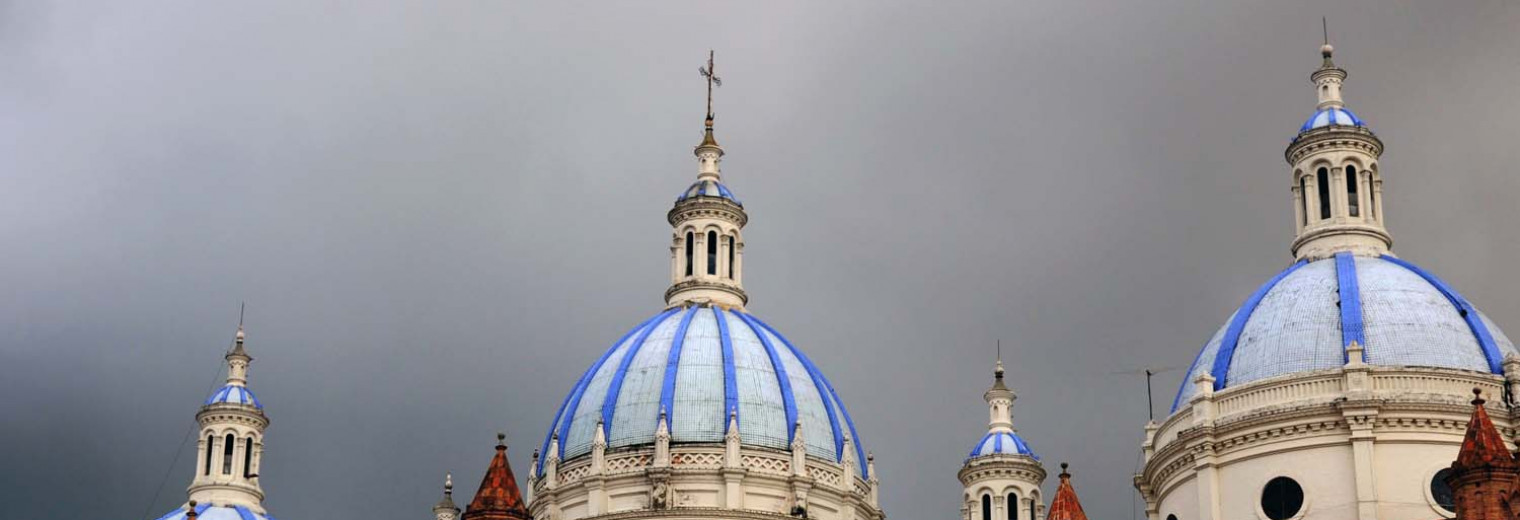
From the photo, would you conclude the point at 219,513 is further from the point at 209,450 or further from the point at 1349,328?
the point at 1349,328

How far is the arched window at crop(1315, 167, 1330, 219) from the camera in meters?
84.8

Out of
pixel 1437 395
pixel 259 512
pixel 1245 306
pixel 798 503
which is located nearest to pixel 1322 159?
pixel 1245 306

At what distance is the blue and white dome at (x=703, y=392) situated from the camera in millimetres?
85312

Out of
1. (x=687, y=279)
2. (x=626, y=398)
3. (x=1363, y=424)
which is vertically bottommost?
(x=1363, y=424)

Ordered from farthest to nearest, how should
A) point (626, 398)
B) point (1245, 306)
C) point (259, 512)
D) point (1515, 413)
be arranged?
point (259, 512) < point (626, 398) < point (1245, 306) < point (1515, 413)

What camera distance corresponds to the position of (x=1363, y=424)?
74000 mm

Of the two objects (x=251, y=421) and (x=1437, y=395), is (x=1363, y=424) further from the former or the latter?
(x=251, y=421)

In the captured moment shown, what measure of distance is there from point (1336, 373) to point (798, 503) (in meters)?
20.3

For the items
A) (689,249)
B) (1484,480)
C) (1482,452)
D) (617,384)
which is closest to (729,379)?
(617,384)

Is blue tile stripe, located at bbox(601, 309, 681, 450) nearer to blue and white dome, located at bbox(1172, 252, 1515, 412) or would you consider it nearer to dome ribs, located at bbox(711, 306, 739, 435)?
dome ribs, located at bbox(711, 306, 739, 435)

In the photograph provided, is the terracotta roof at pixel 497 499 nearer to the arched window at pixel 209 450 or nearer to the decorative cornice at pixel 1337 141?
the decorative cornice at pixel 1337 141

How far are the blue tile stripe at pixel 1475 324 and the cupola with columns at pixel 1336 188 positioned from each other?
8.61 feet

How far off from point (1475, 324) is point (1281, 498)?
9.28 m

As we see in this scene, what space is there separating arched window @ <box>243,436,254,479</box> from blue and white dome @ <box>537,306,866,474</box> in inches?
799
